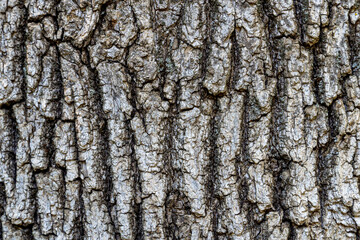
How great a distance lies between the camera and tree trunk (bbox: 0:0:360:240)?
4.50ft

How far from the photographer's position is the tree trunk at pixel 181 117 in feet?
4.50

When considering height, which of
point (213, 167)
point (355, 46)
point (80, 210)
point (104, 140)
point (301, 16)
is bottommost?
point (80, 210)

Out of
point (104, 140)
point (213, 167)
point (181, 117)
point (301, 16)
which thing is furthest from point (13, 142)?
point (301, 16)

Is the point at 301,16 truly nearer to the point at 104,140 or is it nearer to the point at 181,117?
the point at 181,117

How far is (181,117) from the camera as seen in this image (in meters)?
1.39

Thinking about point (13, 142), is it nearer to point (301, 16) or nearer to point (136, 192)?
point (136, 192)

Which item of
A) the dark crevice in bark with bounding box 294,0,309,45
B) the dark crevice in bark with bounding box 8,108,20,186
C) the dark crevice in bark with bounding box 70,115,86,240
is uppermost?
the dark crevice in bark with bounding box 294,0,309,45

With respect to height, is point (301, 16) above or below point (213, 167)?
above

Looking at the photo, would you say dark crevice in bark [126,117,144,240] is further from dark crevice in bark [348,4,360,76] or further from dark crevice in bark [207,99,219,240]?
dark crevice in bark [348,4,360,76]

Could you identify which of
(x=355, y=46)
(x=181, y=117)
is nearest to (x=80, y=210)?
(x=181, y=117)

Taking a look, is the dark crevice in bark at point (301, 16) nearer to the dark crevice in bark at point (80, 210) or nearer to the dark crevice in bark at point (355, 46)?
the dark crevice in bark at point (355, 46)

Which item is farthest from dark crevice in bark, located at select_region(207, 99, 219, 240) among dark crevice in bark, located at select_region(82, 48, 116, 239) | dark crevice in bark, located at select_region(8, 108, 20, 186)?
dark crevice in bark, located at select_region(8, 108, 20, 186)

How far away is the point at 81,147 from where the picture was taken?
4.53 feet

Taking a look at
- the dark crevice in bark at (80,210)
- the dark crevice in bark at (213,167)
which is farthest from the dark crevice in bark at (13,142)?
the dark crevice in bark at (213,167)
